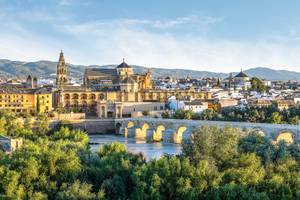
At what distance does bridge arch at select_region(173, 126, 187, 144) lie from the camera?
34.6 metres

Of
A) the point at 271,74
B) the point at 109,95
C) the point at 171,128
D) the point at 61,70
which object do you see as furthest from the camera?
the point at 271,74

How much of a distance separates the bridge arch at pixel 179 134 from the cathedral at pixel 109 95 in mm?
9462

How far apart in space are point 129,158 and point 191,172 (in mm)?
3020

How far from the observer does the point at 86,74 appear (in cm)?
5506

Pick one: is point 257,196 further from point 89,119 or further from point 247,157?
point 89,119

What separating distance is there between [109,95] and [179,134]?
13.9 metres

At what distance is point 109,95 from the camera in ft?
158

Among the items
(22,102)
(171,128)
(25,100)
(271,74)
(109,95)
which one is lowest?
(171,128)

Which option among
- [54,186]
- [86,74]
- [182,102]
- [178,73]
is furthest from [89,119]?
[178,73]

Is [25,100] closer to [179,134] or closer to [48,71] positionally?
[179,134]

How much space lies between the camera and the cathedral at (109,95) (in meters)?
44.8

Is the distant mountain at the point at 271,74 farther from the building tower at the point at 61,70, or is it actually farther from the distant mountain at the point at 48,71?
the building tower at the point at 61,70

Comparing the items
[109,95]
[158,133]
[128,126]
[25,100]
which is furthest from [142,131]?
[109,95]

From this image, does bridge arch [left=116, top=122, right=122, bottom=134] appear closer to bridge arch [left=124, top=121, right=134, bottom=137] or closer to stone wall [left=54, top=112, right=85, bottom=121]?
bridge arch [left=124, top=121, right=134, bottom=137]
